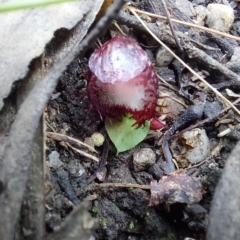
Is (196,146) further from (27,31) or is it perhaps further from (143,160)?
(27,31)

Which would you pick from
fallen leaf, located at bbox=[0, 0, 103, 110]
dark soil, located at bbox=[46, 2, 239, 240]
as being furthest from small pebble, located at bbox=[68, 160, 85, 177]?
fallen leaf, located at bbox=[0, 0, 103, 110]

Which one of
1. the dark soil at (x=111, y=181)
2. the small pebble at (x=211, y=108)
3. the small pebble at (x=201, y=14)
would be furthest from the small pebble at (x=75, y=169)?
the small pebble at (x=201, y=14)

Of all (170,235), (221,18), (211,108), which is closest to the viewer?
(170,235)

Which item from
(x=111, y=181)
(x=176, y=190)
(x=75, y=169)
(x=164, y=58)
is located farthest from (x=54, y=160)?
(x=164, y=58)

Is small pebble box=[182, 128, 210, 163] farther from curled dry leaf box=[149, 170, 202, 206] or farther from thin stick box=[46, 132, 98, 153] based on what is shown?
thin stick box=[46, 132, 98, 153]

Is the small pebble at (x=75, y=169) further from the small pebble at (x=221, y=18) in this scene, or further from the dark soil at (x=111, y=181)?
the small pebble at (x=221, y=18)

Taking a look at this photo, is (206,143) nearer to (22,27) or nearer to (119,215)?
(119,215)

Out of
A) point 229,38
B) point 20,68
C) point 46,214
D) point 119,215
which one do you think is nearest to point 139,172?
point 119,215
